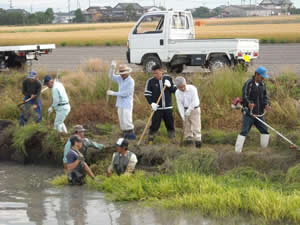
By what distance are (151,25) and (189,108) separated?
26.8 ft

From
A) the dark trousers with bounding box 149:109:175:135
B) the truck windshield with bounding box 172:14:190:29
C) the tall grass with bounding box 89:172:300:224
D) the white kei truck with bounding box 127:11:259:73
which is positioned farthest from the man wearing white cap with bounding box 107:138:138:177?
the truck windshield with bounding box 172:14:190:29

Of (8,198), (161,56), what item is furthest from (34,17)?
(8,198)

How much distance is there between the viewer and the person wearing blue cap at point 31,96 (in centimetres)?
1357

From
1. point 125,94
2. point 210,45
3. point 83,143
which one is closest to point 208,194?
point 83,143

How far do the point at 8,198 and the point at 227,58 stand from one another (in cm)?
958

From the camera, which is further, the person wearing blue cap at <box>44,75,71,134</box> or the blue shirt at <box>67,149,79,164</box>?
the person wearing blue cap at <box>44,75,71,134</box>

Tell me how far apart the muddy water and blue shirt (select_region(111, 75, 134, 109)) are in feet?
7.54

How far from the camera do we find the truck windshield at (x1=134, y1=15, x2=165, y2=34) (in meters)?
18.6

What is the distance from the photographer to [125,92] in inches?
469

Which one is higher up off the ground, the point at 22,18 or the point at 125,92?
the point at 22,18

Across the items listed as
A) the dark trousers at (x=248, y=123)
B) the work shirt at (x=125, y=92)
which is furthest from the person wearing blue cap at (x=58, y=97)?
the dark trousers at (x=248, y=123)

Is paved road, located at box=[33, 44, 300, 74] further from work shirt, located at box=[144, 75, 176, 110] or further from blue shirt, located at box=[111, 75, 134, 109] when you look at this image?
blue shirt, located at box=[111, 75, 134, 109]

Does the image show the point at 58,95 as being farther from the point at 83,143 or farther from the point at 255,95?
the point at 255,95

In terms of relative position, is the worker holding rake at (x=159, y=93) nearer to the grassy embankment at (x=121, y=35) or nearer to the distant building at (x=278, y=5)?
Answer: the grassy embankment at (x=121, y=35)
